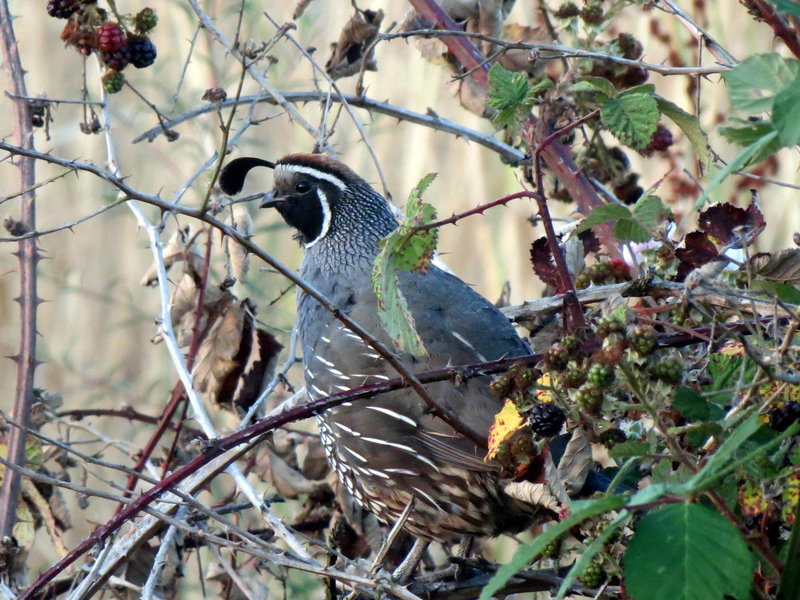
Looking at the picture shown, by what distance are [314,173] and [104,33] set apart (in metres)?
1.07

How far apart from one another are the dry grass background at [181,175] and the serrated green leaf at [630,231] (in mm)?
2886

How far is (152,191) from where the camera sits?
526cm

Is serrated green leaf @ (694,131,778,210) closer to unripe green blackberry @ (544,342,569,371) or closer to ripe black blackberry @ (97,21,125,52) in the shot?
unripe green blackberry @ (544,342,569,371)

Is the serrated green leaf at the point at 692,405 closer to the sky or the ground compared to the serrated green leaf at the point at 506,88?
closer to the ground

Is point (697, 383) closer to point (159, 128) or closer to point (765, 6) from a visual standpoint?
point (765, 6)

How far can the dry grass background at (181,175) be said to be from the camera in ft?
15.1

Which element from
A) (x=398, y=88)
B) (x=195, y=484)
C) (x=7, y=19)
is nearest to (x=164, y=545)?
(x=195, y=484)

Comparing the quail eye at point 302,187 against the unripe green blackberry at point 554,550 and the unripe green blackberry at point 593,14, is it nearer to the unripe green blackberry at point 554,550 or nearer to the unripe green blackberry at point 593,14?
the unripe green blackberry at point 593,14

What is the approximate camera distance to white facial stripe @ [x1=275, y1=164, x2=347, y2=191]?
3393mm

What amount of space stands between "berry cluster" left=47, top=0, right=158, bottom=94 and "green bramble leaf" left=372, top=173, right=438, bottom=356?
3.93ft

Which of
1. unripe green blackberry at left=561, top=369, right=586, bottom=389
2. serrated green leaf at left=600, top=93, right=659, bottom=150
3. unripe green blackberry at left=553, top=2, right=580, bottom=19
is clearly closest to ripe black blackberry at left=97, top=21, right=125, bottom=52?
unripe green blackberry at left=553, top=2, right=580, bottom=19

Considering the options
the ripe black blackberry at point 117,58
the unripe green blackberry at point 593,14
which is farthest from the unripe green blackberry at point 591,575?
the ripe black blackberry at point 117,58

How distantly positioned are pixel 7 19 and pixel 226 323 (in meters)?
0.97

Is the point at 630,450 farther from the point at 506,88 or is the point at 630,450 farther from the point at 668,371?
the point at 506,88
